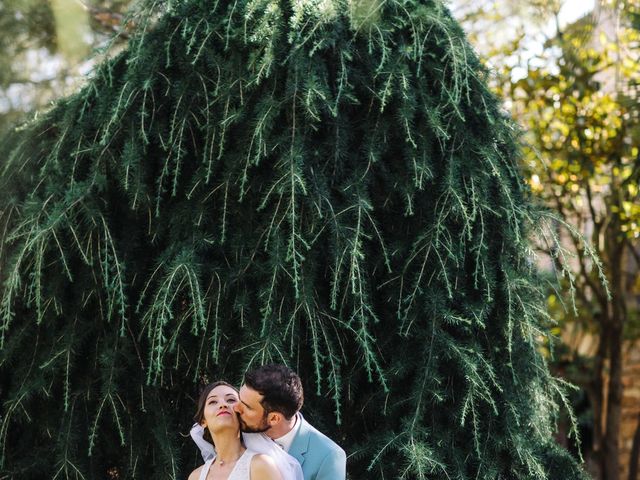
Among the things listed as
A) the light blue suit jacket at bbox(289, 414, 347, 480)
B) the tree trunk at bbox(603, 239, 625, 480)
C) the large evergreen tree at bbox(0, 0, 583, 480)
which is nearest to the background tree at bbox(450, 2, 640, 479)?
the tree trunk at bbox(603, 239, 625, 480)

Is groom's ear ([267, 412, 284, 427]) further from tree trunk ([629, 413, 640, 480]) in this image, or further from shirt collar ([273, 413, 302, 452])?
tree trunk ([629, 413, 640, 480])

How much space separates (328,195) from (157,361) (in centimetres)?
A: 70

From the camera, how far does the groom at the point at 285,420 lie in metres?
1.78

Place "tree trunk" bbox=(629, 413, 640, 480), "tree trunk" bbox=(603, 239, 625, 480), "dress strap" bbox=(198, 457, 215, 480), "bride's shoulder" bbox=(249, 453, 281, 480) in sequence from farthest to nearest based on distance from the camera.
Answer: "tree trunk" bbox=(629, 413, 640, 480) → "tree trunk" bbox=(603, 239, 625, 480) → "dress strap" bbox=(198, 457, 215, 480) → "bride's shoulder" bbox=(249, 453, 281, 480)

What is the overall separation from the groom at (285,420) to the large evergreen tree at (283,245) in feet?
1.96

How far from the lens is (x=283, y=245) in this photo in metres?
2.50

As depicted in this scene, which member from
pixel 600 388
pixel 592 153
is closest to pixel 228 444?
pixel 592 153

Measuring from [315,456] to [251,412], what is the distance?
0.20 metres

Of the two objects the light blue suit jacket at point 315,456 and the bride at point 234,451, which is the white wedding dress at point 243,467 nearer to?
the bride at point 234,451

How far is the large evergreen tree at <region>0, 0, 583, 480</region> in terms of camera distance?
2541 mm

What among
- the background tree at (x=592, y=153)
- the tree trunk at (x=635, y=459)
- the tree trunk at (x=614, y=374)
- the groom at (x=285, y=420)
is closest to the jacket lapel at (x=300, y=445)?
the groom at (x=285, y=420)

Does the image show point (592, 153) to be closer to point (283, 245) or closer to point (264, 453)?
point (283, 245)

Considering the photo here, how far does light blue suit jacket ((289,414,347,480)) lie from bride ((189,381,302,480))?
0.06 metres

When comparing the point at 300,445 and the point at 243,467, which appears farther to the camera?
the point at 300,445
